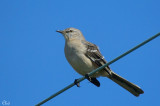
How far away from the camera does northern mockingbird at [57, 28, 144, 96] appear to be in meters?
8.43

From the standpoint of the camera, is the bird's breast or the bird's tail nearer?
the bird's tail

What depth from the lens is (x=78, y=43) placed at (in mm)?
8938

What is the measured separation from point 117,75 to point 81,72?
962 millimetres

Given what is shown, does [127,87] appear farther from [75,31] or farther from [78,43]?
[75,31]

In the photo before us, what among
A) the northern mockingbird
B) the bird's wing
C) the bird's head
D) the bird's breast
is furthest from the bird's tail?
the bird's head

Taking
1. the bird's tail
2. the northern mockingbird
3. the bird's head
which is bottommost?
the bird's tail

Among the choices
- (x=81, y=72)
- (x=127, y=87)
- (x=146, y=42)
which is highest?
(x=81, y=72)

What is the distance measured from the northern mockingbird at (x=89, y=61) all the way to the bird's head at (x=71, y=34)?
1.10ft

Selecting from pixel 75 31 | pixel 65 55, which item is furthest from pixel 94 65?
pixel 75 31

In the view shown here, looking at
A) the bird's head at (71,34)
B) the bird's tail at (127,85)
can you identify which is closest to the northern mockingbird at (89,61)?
the bird's tail at (127,85)

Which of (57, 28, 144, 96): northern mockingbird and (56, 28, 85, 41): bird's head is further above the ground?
(56, 28, 85, 41): bird's head

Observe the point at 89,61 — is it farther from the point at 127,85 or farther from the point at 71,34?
the point at 71,34

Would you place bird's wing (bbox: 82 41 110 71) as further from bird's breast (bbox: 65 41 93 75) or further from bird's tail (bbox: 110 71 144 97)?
bird's tail (bbox: 110 71 144 97)

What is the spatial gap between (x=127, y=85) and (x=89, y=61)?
1.17m
